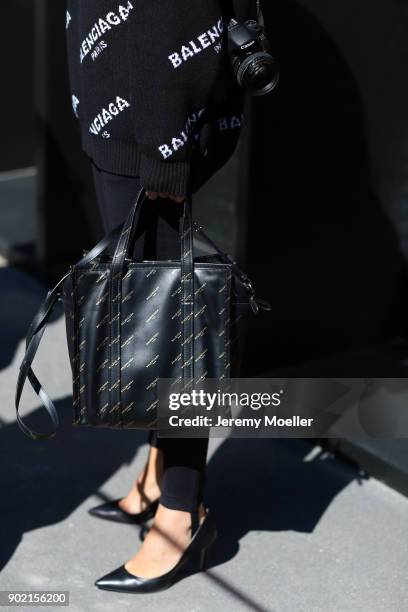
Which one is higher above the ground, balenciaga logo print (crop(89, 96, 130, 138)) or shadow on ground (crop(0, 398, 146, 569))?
balenciaga logo print (crop(89, 96, 130, 138))

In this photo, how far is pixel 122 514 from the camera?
3.02 metres

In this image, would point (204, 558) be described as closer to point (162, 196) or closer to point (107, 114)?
point (162, 196)

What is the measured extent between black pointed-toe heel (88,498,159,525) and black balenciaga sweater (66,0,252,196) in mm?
1103

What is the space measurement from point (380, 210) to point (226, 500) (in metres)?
1.50

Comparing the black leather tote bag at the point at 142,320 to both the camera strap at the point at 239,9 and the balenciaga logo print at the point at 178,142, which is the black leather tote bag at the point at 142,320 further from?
the camera strap at the point at 239,9

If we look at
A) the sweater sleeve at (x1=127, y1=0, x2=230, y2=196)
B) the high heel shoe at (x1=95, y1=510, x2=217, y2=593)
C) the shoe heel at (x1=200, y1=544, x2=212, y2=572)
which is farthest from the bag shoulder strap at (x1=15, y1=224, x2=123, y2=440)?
the shoe heel at (x1=200, y1=544, x2=212, y2=572)

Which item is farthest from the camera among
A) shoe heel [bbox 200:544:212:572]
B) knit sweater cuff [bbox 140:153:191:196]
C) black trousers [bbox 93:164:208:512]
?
shoe heel [bbox 200:544:212:572]

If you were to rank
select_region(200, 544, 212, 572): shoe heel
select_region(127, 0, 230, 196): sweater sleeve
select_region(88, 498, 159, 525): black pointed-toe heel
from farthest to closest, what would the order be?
select_region(88, 498, 159, 525): black pointed-toe heel
select_region(200, 544, 212, 572): shoe heel
select_region(127, 0, 230, 196): sweater sleeve

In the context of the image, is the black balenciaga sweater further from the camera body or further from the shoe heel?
the shoe heel

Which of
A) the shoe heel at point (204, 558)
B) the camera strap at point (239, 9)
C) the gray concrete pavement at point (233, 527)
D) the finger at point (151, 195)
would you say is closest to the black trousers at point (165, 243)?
the finger at point (151, 195)

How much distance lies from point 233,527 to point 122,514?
34 cm

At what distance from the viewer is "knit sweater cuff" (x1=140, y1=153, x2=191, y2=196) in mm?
2305

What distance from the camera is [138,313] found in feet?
7.82

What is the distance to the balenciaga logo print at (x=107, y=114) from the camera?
7.79 feet
